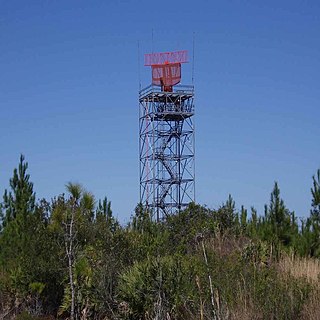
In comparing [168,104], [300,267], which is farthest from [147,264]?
[168,104]

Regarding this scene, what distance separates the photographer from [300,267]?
15414mm

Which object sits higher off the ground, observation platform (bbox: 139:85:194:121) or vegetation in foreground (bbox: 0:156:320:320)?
observation platform (bbox: 139:85:194:121)

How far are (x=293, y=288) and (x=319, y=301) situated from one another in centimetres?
55

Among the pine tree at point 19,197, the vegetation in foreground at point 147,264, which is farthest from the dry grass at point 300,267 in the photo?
the pine tree at point 19,197

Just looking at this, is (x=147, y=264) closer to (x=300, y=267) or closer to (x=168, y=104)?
(x=300, y=267)

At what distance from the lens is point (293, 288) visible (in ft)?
40.0

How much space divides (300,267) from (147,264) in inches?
162

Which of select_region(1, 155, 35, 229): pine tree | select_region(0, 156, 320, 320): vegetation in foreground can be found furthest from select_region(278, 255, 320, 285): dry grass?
select_region(1, 155, 35, 229): pine tree

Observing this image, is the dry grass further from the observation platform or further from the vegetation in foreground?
the observation platform

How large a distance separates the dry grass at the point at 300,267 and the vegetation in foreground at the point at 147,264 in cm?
5

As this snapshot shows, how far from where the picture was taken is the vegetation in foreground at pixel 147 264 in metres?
12.3

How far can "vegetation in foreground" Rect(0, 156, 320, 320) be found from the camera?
1232 cm

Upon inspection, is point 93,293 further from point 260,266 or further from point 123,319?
point 260,266

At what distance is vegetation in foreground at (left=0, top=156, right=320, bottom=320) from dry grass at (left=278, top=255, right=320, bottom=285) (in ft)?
0.15
